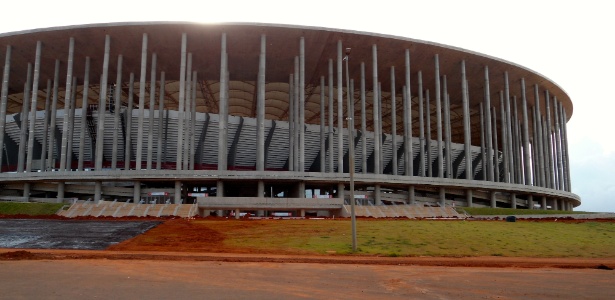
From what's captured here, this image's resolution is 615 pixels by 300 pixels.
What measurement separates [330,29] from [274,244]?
32523 millimetres

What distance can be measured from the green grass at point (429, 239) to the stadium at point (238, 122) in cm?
1431

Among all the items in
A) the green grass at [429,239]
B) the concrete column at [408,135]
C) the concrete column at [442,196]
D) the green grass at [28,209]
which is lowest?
the green grass at [429,239]

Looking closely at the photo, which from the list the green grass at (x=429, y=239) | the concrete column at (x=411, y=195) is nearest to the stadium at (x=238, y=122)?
the concrete column at (x=411, y=195)

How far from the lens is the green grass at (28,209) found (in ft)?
127

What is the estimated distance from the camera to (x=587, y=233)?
29797 millimetres

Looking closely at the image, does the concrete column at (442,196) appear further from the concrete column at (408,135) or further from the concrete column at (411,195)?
the concrete column at (408,135)

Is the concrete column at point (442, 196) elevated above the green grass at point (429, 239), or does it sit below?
A: above

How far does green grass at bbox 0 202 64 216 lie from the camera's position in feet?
127

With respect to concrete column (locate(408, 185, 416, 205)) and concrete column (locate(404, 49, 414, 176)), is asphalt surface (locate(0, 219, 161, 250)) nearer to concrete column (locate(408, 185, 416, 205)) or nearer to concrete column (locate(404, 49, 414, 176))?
concrete column (locate(408, 185, 416, 205))

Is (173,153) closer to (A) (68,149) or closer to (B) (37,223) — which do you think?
(A) (68,149)

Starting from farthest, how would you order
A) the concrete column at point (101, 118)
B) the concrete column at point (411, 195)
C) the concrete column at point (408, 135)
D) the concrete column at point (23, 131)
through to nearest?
the concrete column at point (408, 135), the concrete column at point (23, 131), the concrete column at point (411, 195), the concrete column at point (101, 118)

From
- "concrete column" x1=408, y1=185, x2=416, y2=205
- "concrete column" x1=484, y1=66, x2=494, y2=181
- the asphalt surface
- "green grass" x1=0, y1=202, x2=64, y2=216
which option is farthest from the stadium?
the asphalt surface

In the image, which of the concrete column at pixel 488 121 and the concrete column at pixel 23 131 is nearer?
the concrete column at pixel 23 131

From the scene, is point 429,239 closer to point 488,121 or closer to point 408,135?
point 408,135
